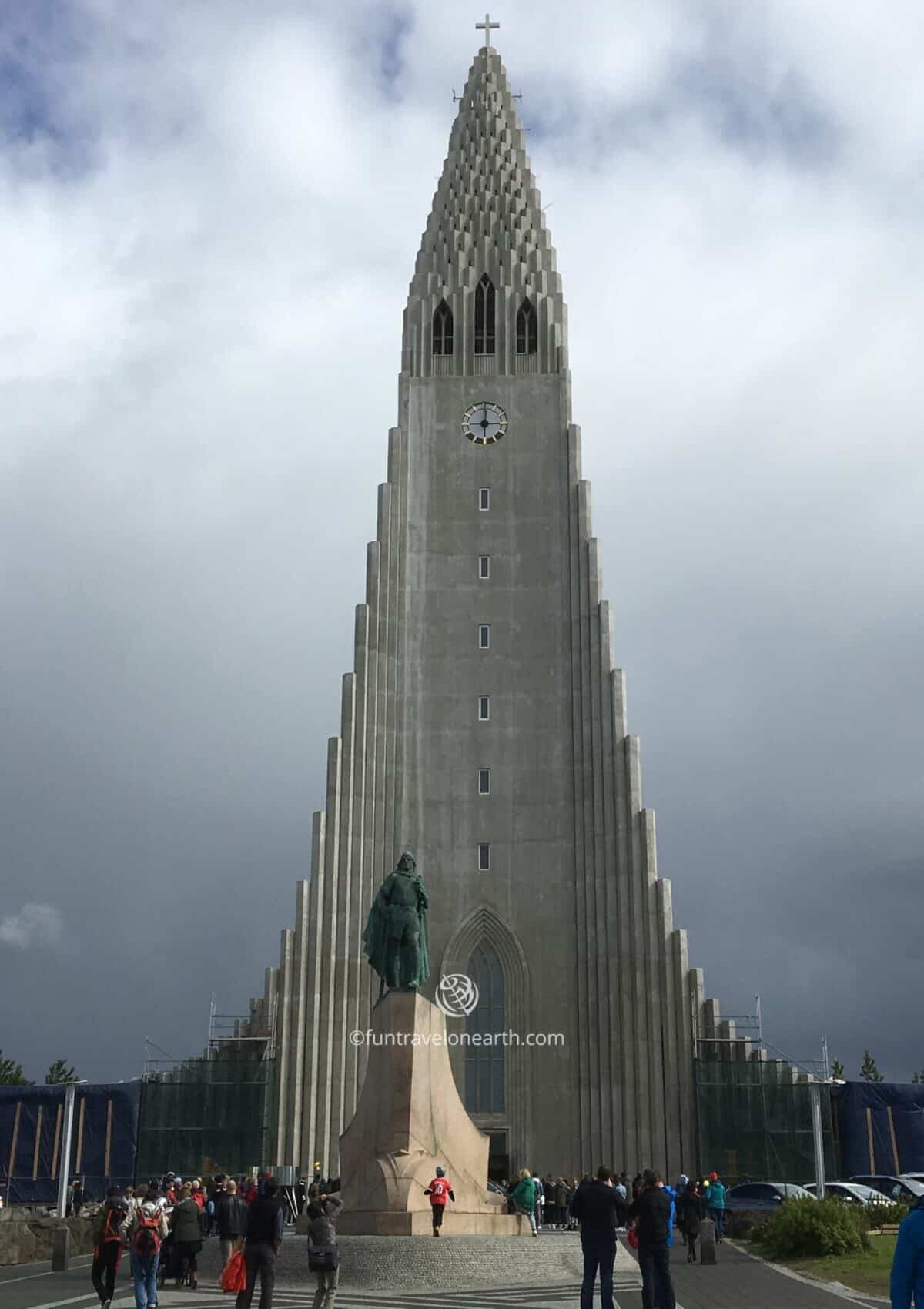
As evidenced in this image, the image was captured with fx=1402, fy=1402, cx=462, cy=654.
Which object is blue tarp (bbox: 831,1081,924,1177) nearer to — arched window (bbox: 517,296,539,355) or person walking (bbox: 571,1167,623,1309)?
arched window (bbox: 517,296,539,355)

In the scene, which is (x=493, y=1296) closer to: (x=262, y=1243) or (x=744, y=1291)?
(x=744, y=1291)

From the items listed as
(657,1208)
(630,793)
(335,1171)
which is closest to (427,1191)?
(657,1208)

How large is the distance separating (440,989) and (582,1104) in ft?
17.9

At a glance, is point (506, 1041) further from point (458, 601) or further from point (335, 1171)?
point (458, 601)

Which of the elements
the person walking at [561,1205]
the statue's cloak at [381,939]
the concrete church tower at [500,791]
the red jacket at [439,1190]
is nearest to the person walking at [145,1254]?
the red jacket at [439,1190]

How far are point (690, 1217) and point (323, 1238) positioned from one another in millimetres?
Result: 12108

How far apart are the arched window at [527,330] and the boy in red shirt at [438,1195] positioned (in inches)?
1368

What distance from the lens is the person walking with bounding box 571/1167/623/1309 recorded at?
13.8 m

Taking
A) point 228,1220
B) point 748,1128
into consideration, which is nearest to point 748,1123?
point 748,1128

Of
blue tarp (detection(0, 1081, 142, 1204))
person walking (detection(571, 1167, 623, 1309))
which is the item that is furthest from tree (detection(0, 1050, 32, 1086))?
person walking (detection(571, 1167, 623, 1309))

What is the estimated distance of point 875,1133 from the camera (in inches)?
1747

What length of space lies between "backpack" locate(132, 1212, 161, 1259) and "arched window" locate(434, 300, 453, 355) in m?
39.5

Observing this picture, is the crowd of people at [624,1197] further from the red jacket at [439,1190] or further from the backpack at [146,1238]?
the backpack at [146,1238]

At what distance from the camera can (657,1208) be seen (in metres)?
13.7
